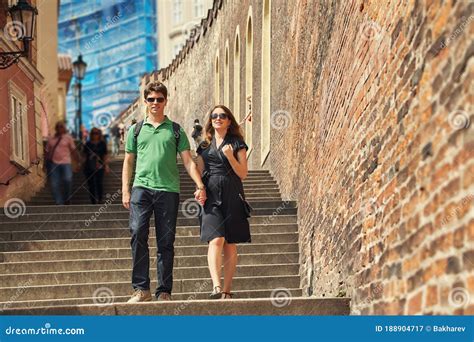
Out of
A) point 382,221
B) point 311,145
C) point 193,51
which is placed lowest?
point 382,221

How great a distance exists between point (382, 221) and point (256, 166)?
48.5 feet

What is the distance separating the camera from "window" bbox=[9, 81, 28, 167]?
17.1 meters

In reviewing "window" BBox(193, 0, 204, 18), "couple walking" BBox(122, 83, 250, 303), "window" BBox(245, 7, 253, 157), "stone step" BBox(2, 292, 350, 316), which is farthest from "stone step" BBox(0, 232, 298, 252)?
"window" BBox(193, 0, 204, 18)

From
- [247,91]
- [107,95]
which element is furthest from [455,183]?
[107,95]

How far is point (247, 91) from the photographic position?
81.7ft

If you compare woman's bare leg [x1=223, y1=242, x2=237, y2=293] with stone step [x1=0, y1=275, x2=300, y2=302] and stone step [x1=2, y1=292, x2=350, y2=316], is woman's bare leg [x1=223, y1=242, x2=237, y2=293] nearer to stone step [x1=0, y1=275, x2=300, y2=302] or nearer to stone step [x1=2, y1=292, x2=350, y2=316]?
stone step [x1=2, y1=292, x2=350, y2=316]

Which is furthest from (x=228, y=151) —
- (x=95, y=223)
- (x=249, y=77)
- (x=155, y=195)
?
(x=249, y=77)

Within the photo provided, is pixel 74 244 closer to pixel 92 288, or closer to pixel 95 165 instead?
pixel 92 288

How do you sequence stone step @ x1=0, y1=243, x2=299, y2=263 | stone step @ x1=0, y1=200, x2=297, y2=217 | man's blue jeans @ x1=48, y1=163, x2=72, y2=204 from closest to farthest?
stone step @ x1=0, y1=243, x2=299, y2=263
stone step @ x1=0, y1=200, x2=297, y2=217
man's blue jeans @ x1=48, y1=163, x2=72, y2=204

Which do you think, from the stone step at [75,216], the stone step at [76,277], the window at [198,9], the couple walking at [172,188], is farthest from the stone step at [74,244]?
the window at [198,9]

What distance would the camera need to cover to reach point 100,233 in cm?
1323

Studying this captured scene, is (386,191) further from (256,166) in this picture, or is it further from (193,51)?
(193,51)

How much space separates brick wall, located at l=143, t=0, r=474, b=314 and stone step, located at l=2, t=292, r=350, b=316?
0.29 m

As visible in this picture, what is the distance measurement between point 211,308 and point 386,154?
5.55ft
